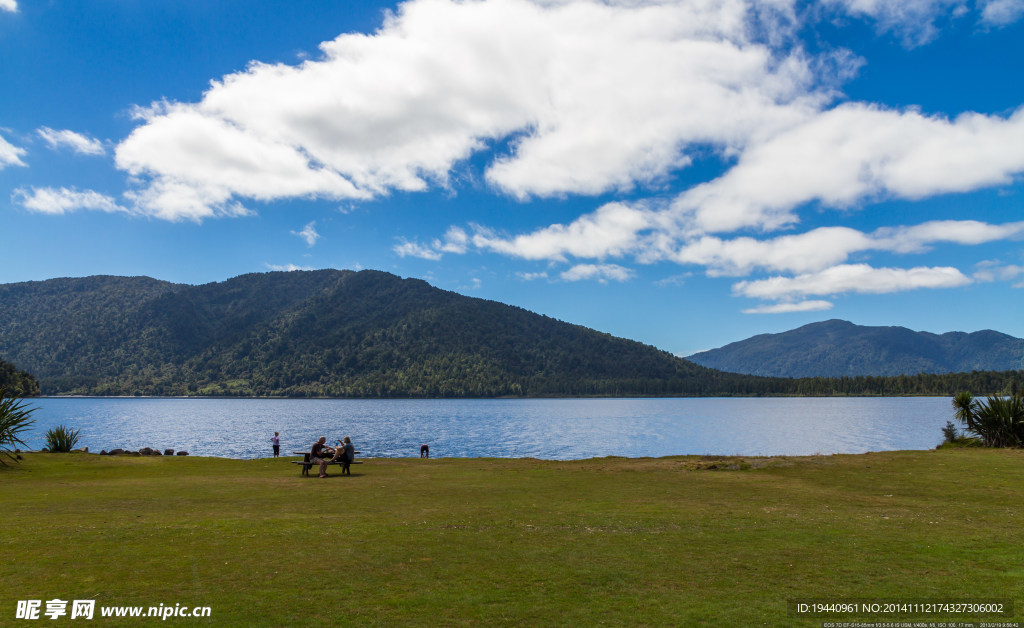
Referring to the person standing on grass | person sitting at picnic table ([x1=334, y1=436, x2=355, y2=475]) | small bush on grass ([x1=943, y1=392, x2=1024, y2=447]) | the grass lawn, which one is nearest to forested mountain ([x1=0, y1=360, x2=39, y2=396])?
the person standing on grass

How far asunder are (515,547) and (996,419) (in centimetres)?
3620

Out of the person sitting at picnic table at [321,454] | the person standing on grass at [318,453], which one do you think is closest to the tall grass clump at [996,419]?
the person sitting at picnic table at [321,454]

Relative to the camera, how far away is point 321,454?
98.7 feet

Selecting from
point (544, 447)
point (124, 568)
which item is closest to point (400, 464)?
point (124, 568)

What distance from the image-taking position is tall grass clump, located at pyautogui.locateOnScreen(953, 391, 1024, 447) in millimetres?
34562

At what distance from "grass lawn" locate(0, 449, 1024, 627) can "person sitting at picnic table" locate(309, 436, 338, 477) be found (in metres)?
2.83

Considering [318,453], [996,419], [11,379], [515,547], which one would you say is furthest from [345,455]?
[11,379]

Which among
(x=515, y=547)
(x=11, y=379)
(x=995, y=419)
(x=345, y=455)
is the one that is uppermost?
(x=11, y=379)

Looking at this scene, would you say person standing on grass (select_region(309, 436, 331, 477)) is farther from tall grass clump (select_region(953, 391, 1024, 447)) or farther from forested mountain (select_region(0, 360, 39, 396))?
forested mountain (select_region(0, 360, 39, 396))

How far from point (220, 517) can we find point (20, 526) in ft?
14.9

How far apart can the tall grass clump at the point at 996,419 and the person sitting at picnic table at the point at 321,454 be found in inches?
1467

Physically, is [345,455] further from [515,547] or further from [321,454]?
[515,547]

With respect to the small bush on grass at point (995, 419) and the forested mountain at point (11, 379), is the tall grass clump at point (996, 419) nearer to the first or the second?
the small bush on grass at point (995, 419)

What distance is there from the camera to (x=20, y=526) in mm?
14875
